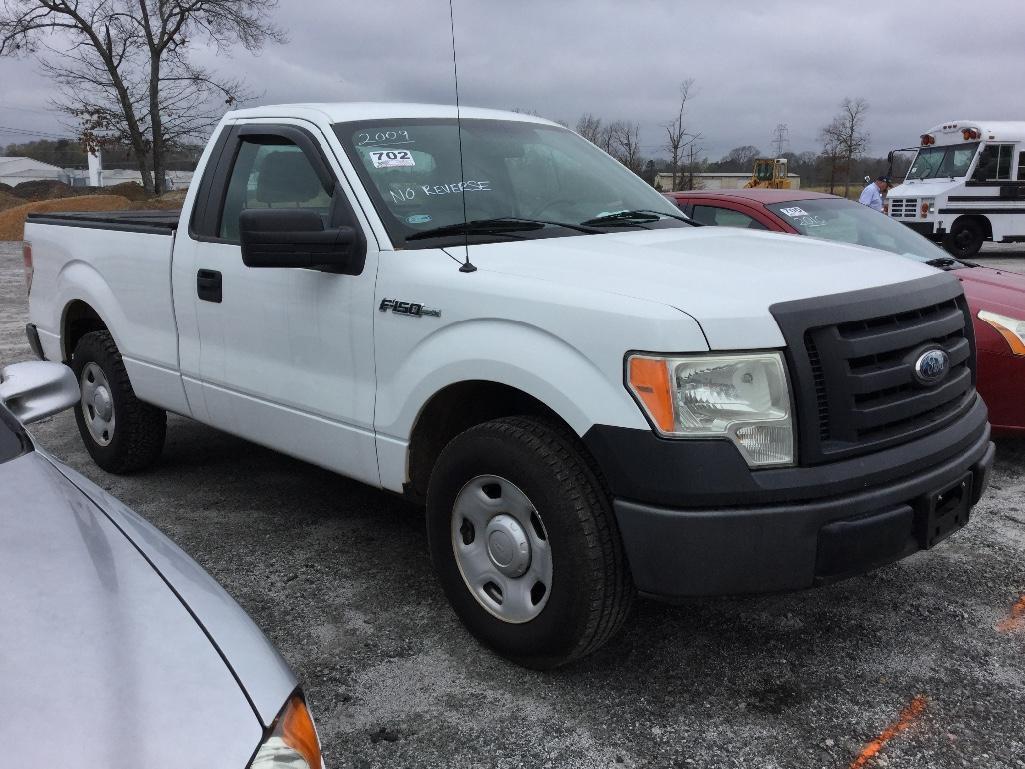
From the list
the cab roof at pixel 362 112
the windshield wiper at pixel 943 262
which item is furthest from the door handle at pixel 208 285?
the windshield wiper at pixel 943 262

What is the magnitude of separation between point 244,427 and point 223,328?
0.43 m

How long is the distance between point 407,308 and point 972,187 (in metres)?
18.5

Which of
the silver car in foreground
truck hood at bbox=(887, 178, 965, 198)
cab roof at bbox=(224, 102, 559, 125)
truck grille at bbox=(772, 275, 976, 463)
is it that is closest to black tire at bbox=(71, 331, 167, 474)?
cab roof at bbox=(224, 102, 559, 125)

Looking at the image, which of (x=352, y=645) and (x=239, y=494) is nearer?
(x=352, y=645)

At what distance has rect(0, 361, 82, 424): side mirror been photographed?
246cm

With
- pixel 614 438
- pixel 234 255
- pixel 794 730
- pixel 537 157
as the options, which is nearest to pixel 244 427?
pixel 234 255

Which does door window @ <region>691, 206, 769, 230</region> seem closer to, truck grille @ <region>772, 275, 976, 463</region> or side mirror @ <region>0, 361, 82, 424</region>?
truck grille @ <region>772, 275, 976, 463</region>

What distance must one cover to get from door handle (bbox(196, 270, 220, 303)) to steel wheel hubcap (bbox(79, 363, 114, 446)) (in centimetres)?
119

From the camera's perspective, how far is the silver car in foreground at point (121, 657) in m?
1.39

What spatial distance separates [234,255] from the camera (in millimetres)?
3934

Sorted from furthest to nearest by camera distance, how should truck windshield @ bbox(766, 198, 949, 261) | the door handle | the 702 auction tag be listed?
truck windshield @ bbox(766, 198, 949, 261) → the door handle → the 702 auction tag

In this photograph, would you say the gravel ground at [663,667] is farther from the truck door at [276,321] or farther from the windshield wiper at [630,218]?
the windshield wiper at [630,218]

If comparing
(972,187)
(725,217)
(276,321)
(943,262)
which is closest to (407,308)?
(276,321)

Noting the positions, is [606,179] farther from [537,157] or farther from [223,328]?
[223,328]
